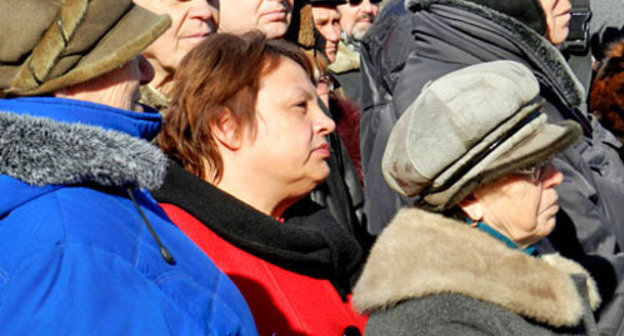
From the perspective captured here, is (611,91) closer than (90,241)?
No

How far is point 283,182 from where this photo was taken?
3016 millimetres

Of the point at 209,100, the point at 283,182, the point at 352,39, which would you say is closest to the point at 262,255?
the point at 283,182

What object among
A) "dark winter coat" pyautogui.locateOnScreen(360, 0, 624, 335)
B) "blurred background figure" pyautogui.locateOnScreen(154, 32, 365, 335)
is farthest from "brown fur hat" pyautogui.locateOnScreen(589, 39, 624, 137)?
"blurred background figure" pyautogui.locateOnScreen(154, 32, 365, 335)

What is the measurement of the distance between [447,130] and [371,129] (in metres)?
1.78

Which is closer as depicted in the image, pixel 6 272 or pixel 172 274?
pixel 6 272

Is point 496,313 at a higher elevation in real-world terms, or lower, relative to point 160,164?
lower

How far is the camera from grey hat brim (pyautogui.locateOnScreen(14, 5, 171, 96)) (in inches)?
84.8

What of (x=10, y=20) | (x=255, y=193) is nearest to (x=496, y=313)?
(x=255, y=193)

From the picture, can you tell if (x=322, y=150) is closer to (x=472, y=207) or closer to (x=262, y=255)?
(x=262, y=255)

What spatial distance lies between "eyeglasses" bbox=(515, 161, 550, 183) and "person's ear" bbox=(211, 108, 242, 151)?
90 centimetres

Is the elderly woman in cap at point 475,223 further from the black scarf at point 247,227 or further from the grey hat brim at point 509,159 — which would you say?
the black scarf at point 247,227

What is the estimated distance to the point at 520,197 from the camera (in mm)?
2812

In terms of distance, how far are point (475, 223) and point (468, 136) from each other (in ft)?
0.97

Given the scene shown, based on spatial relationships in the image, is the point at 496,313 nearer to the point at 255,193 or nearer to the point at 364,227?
the point at 255,193
